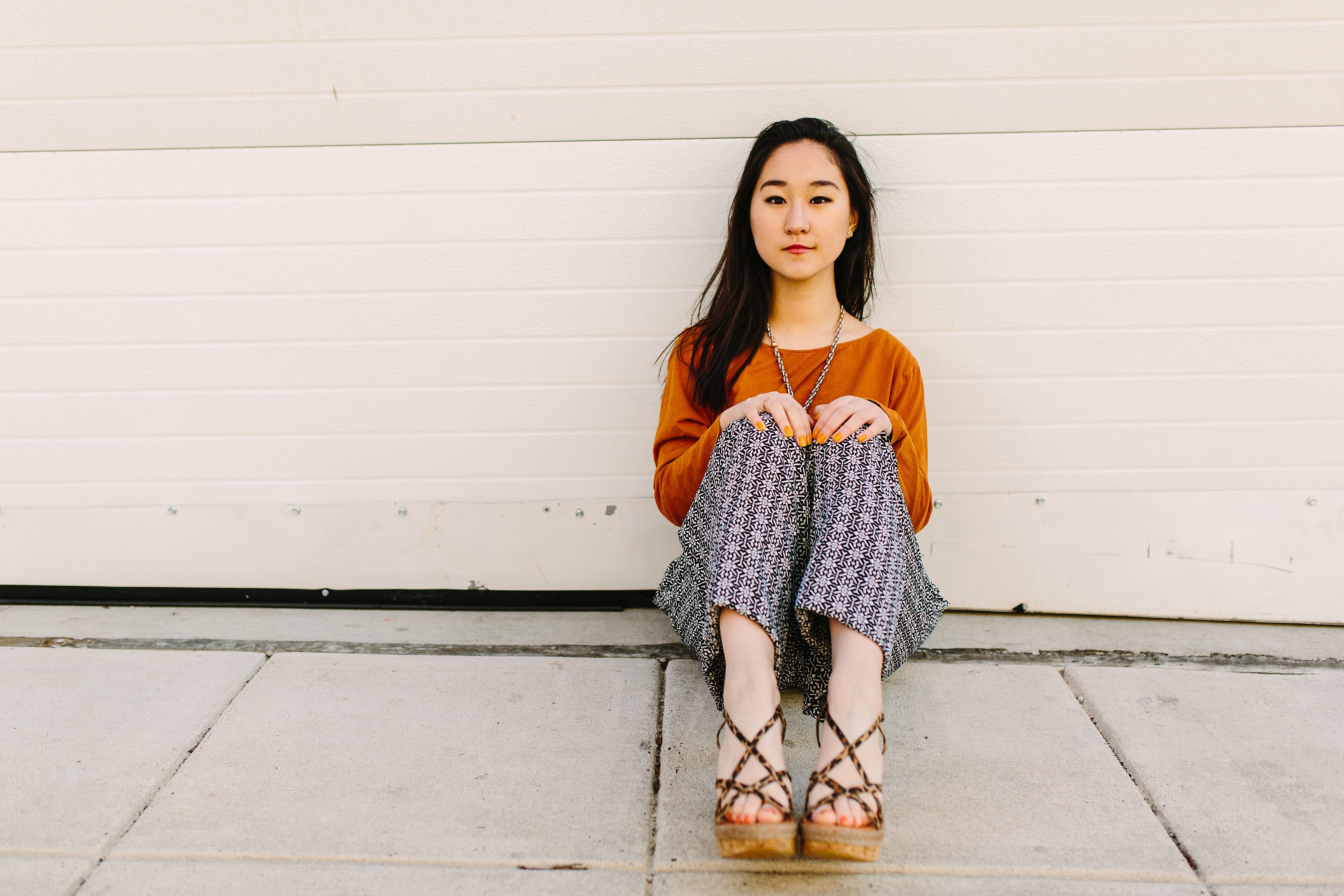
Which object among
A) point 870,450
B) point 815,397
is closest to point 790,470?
point 870,450

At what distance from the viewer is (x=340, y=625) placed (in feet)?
9.01

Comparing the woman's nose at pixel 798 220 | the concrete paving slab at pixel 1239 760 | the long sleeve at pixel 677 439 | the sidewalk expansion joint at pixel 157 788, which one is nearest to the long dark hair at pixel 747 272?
the long sleeve at pixel 677 439

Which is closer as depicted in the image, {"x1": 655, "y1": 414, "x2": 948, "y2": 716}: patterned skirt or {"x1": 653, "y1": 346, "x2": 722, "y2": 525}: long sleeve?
{"x1": 655, "y1": 414, "x2": 948, "y2": 716}: patterned skirt

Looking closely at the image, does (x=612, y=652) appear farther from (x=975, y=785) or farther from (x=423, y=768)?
(x=975, y=785)

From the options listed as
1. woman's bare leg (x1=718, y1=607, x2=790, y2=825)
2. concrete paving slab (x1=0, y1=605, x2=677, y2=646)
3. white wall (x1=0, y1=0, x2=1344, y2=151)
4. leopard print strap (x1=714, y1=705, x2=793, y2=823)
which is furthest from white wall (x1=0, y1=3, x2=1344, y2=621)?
leopard print strap (x1=714, y1=705, x2=793, y2=823)

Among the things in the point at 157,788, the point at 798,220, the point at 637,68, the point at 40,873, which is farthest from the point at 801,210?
the point at 40,873

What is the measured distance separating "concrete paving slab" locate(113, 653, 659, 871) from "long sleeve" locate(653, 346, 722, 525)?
487 mm

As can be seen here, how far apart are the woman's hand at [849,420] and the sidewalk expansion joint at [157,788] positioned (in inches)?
62.1

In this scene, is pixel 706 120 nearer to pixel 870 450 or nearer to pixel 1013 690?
pixel 870 450

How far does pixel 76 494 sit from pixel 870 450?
240cm

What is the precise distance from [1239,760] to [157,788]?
93.5 inches

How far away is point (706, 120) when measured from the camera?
253 cm

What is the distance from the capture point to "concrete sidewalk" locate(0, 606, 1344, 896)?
1.71 meters

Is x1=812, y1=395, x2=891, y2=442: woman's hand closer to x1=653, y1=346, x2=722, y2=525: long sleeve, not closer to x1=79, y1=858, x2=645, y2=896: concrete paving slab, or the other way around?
x1=653, y1=346, x2=722, y2=525: long sleeve
